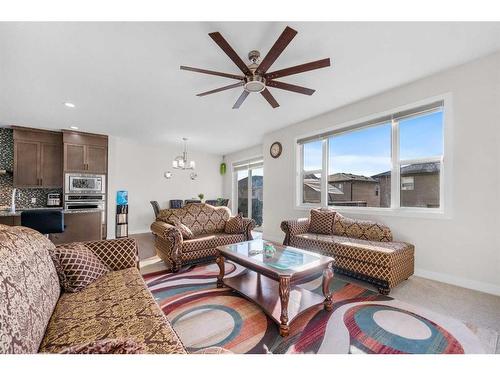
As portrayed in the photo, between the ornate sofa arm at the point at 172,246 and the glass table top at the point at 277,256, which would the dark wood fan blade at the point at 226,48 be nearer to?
the glass table top at the point at 277,256

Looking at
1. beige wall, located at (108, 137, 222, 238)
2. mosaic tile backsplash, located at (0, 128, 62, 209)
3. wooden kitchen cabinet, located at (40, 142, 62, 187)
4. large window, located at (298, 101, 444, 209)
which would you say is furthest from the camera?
beige wall, located at (108, 137, 222, 238)

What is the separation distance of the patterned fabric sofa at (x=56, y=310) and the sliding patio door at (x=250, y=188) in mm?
5101

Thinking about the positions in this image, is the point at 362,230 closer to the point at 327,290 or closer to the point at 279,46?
the point at 327,290

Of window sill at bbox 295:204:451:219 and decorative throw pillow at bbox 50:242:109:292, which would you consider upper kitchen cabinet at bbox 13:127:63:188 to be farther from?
window sill at bbox 295:204:451:219

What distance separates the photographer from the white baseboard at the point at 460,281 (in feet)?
7.61

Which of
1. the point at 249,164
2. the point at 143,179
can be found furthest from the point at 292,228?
the point at 143,179

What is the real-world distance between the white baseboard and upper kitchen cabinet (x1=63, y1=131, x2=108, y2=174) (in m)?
6.35

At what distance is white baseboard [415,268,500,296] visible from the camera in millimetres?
2318

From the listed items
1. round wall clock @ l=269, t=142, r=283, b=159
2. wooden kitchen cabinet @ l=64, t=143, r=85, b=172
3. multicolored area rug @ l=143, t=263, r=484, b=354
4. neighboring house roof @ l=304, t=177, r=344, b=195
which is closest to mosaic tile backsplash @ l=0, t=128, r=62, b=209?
wooden kitchen cabinet @ l=64, t=143, r=85, b=172

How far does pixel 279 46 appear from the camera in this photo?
5.45 ft

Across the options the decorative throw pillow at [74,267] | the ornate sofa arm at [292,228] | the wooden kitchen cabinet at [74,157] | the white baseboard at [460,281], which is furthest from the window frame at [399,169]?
the wooden kitchen cabinet at [74,157]

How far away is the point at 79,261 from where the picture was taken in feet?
5.32

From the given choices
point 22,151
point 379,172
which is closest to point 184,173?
point 22,151
